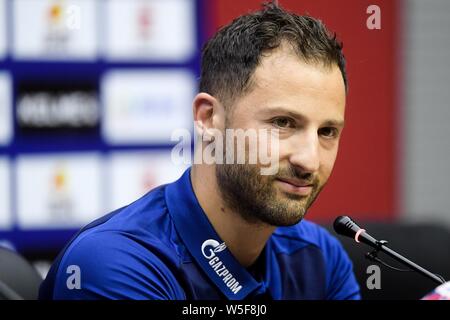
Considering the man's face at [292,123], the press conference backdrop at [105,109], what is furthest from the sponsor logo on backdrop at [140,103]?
the man's face at [292,123]

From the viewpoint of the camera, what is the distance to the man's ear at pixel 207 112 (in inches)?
35.6

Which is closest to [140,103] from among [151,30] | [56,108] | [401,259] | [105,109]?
[105,109]

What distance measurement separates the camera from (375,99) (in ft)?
3.54

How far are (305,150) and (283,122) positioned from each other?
4cm

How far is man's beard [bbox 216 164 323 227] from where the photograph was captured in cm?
89

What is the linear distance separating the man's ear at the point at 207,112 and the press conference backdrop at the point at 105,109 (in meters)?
0.17

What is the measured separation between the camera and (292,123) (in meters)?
0.86

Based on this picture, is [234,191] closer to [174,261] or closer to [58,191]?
[174,261]

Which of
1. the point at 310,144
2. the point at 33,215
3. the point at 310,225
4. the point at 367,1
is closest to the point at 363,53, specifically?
the point at 367,1

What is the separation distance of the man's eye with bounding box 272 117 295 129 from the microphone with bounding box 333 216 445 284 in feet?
0.49

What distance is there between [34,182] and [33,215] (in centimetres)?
11

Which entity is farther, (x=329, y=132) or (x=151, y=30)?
(x=151, y=30)

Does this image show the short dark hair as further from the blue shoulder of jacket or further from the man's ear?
the blue shoulder of jacket

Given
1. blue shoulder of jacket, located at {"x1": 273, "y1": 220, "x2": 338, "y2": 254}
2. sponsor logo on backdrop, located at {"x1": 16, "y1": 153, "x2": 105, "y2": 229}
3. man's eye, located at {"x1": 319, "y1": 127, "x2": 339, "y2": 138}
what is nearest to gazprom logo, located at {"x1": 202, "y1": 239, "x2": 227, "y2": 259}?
blue shoulder of jacket, located at {"x1": 273, "y1": 220, "x2": 338, "y2": 254}
